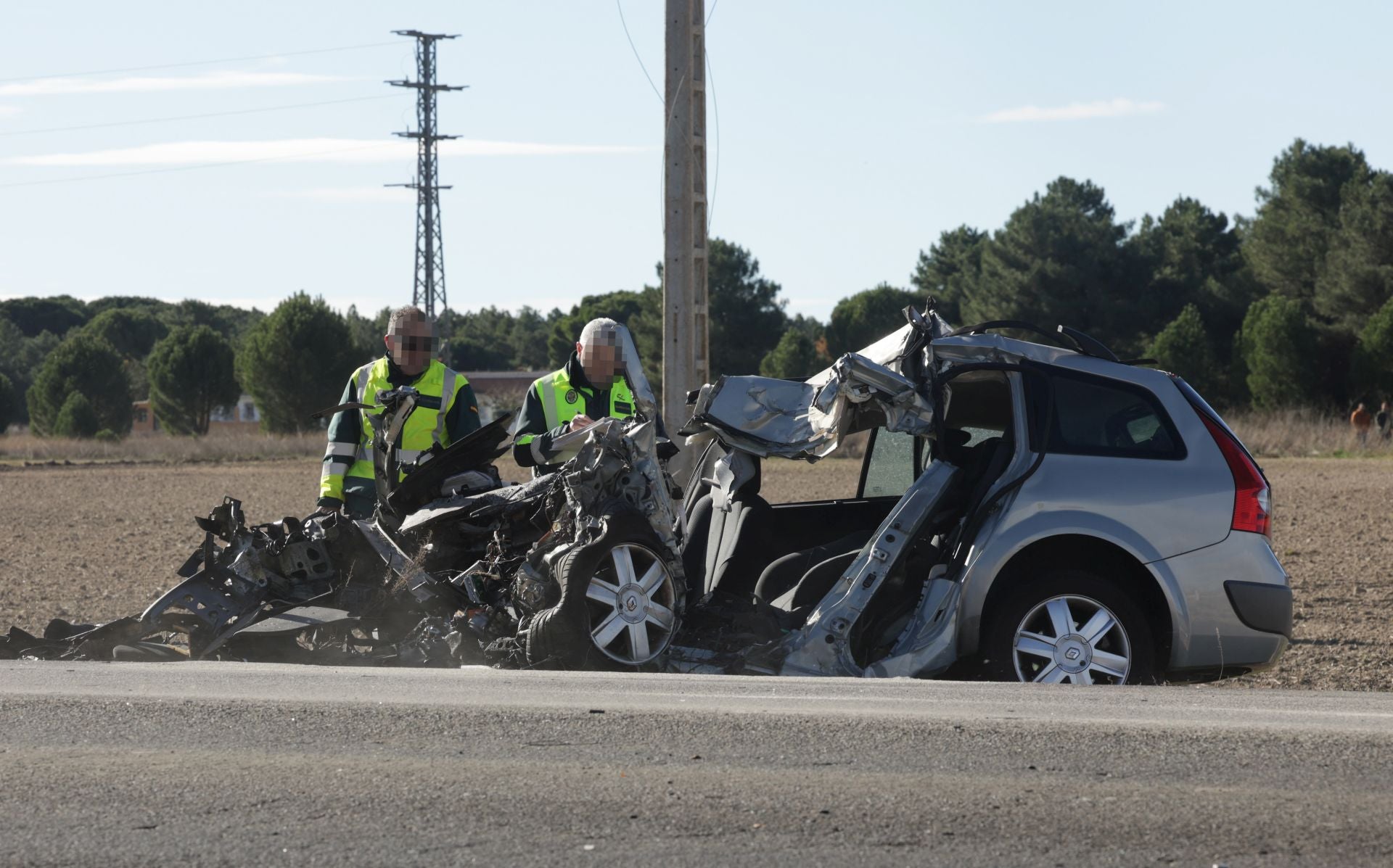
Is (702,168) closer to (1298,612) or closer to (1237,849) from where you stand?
(1298,612)

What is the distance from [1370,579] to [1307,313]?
180 feet

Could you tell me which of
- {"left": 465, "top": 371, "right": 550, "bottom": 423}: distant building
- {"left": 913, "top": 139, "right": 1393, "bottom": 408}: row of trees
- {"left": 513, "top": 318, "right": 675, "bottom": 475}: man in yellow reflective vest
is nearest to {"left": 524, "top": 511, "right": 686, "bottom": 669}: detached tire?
{"left": 513, "top": 318, "right": 675, "bottom": 475}: man in yellow reflective vest

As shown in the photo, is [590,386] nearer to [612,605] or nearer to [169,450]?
[612,605]

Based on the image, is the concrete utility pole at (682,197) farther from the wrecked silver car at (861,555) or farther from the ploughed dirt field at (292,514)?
the wrecked silver car at (861,555)

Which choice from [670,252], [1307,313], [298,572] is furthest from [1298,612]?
[1307,313]

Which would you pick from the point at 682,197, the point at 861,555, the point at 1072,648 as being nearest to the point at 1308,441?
the point at 682,197

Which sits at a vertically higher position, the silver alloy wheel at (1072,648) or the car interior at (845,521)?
the car interior at (845,521)

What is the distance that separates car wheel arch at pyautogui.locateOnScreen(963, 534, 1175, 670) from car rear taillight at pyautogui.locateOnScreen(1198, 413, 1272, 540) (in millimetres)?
461

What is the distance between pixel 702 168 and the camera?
1286cm

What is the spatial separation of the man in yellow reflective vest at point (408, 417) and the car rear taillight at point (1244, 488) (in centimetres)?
377

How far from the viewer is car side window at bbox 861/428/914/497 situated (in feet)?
28.3

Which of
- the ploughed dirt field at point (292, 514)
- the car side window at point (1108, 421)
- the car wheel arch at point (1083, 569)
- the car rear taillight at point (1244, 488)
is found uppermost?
the car side window at point (1108, 421)

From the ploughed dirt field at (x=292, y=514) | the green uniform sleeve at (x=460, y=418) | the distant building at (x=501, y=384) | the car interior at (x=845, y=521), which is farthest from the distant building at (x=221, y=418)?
the car interior at (x=845, y=521)

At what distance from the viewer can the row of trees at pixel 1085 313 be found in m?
60.6
